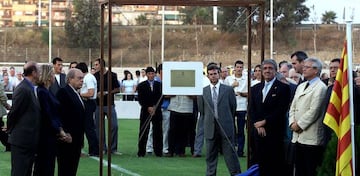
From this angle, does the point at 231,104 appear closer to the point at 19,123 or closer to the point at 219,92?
the point at 219,92

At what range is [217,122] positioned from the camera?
13.6 meters

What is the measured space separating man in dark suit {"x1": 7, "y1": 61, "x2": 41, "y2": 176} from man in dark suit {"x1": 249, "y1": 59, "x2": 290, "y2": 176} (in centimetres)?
301

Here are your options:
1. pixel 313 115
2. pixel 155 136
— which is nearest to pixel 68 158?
pixel 313 115

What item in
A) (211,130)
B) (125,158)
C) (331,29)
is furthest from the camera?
(331,29)

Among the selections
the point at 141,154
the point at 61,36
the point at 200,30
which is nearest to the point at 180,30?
the point at 200,30

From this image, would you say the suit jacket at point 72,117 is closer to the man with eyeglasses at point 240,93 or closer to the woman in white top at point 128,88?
the man with eyeglasses at point 240,93

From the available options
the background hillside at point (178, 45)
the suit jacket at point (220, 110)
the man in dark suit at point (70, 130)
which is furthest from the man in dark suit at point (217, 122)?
the background hillside at point (178, 45)

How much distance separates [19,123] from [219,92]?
380cm

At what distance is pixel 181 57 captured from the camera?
200ft

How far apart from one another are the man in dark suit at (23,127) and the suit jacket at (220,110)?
10.3 feet

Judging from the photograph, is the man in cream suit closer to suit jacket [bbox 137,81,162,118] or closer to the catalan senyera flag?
the catalan senyera flag

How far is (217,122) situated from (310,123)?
10.4 feet

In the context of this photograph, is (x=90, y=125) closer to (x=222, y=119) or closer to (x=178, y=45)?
(x=222, y=119)

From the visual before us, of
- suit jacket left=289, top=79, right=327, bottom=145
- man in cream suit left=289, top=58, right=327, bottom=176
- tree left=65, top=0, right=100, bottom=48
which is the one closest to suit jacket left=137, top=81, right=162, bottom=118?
man in cream suit left=289, top=58, right=327, bottom=176
